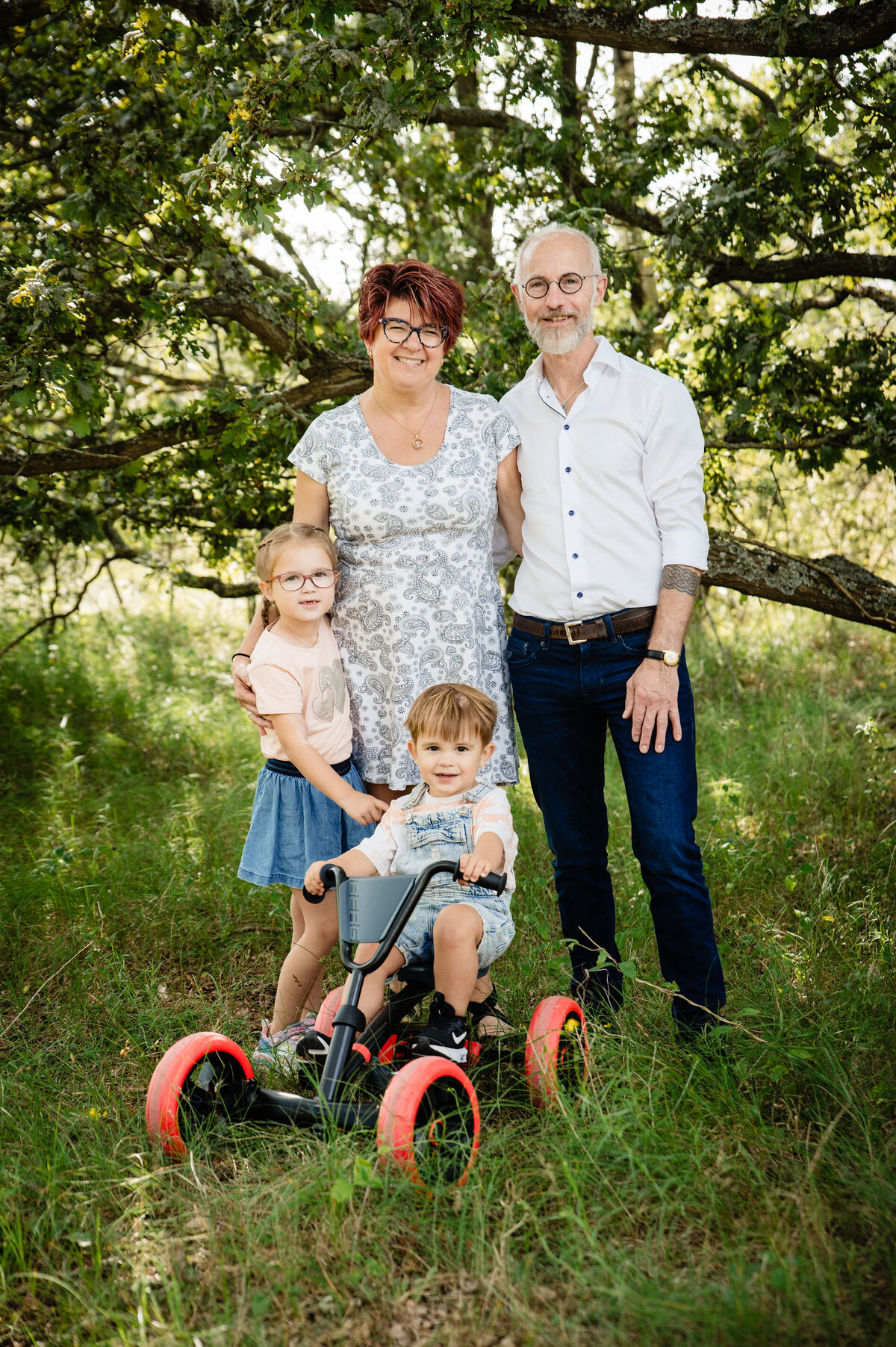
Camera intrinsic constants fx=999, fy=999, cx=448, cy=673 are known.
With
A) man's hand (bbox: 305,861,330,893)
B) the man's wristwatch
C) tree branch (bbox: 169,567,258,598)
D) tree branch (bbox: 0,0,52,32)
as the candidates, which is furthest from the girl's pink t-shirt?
tree branch (bbox: 0,0,52,32)

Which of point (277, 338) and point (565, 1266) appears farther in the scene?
point (277, 338)

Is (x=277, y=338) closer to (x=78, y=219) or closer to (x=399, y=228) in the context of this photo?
(x=78, y=219)

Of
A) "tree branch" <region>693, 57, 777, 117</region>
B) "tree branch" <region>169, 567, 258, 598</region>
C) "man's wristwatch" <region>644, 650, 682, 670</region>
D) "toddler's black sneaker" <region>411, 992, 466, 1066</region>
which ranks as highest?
"tree branch" <region>693, 57, 777, 117</region>

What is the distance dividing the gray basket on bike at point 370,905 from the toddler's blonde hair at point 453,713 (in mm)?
425

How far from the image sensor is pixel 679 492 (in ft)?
9.60

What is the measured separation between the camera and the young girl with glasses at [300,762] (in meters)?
2.94

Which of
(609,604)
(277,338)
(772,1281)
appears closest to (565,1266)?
(772,1281)

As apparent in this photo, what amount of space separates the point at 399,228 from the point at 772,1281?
640cm

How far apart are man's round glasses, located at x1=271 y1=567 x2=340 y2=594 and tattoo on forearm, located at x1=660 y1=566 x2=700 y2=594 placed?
99 cm

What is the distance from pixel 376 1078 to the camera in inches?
99.8

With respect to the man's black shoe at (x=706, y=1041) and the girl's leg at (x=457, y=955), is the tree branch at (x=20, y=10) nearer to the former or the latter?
the girl's leg at (x=457, y=955)

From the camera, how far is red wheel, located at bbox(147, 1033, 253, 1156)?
2490 mm

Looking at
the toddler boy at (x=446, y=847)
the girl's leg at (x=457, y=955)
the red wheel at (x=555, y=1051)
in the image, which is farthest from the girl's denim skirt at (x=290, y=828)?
the red wheel at (x=555, y=1051)

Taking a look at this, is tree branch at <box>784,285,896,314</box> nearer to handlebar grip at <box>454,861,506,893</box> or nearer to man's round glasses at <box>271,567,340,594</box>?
man's round glasses at <box>271,567,340,594</box>
